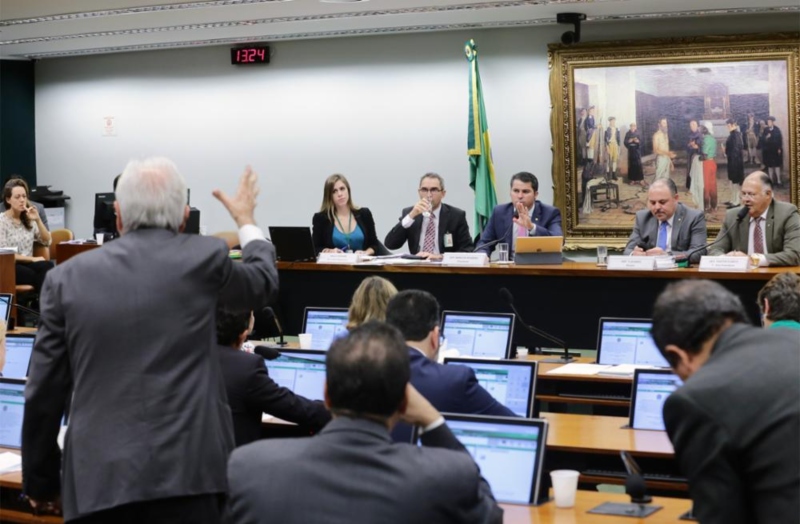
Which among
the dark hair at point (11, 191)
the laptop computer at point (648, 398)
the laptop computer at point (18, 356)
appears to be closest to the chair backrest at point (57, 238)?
the dark hair at point (11, 191)

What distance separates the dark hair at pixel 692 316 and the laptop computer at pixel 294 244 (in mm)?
6235

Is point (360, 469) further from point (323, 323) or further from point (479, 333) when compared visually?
point (323, 323)

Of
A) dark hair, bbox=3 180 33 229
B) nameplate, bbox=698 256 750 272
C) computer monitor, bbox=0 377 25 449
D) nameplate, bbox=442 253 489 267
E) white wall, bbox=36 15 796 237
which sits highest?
white wall, bbox=36 15 796 237

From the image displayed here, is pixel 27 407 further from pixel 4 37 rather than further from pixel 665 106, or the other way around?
pixel 4 37

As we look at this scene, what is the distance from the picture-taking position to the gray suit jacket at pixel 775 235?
7.16 metres

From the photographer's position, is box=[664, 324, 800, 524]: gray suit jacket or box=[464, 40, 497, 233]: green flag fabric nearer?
box=[664, 324, 800, 524]: gray suit jacket

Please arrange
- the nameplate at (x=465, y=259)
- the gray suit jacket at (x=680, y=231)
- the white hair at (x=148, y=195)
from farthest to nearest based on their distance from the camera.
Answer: the nameplate at (x=465, y=259), the gray suit jacket at (x=680, y=231), the white hair at (x=148, y=195)

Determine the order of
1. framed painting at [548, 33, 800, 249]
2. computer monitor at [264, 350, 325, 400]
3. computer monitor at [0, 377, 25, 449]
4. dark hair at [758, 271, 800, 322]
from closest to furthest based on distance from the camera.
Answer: computer monitor at [0, 377, 25, 449] < dark hair at [758, 271, 800, 322] < computer monitor at [264, 350, 325, 400] < framed painting at [548, 33, 800, 249]

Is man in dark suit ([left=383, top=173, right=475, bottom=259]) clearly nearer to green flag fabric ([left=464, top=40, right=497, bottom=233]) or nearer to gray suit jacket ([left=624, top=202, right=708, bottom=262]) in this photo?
gray suit jacket ([left=624, top=202, right=708, bottom=262])

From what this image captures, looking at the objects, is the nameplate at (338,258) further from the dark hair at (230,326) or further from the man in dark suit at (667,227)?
the dark hair at (230,326)

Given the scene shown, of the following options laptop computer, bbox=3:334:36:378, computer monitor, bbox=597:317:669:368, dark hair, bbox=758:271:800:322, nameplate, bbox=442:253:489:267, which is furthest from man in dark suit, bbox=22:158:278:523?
nameplate, bbox=442:253:489:267

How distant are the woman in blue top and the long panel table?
22.1 inches

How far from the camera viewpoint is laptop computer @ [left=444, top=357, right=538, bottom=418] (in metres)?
4.14

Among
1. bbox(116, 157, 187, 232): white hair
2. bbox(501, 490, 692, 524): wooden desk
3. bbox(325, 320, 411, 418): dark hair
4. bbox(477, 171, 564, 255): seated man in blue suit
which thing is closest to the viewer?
bbox(325, 320, 411, 418): dark hair
